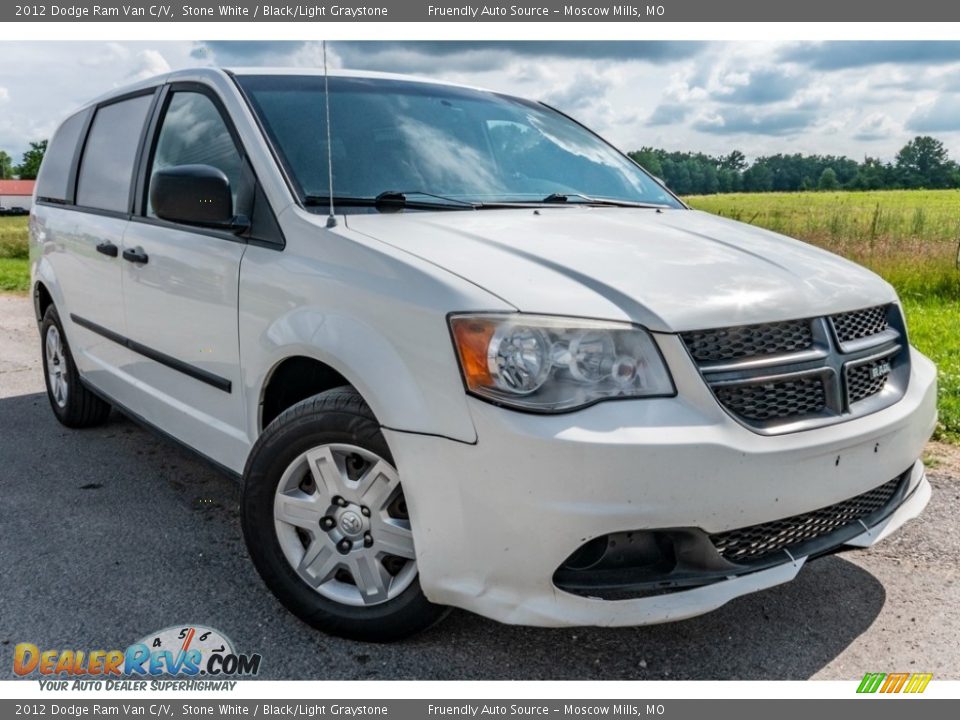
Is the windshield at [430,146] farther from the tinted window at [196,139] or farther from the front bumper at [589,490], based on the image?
the front bumper at [589,490]

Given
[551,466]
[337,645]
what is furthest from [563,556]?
[337,645]

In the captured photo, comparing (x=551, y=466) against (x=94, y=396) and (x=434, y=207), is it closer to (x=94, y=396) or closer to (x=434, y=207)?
(x=434, y=207)

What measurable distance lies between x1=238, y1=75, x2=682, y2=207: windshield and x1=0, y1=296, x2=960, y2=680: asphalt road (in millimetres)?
1418

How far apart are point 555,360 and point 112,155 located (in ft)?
9.98

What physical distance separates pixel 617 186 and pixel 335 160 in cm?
127

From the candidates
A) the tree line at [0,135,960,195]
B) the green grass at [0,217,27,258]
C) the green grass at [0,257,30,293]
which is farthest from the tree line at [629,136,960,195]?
the green grass at [0,217,27,258]

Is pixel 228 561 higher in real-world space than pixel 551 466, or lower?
lower

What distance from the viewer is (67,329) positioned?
15.6ft

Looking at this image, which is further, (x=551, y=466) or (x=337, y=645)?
(x=337, y=645)

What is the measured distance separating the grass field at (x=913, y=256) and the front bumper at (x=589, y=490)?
304cm

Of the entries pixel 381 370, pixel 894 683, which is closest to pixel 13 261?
pixel 381 370

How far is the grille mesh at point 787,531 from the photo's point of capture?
2338 mm

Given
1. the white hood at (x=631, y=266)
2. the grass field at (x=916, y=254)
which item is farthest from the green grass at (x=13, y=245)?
the white hood at (x=631, y=266)

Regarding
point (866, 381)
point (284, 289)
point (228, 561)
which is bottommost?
point (228, 561)
